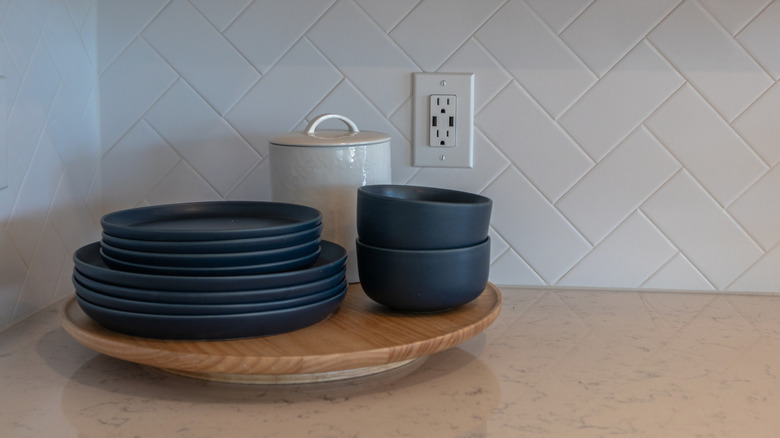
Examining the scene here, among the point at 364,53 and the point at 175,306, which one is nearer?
the point at 175,306

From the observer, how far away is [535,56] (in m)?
1.26

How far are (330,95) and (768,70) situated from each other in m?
0.69

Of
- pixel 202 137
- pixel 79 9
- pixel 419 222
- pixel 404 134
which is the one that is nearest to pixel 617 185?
pixel 404 134

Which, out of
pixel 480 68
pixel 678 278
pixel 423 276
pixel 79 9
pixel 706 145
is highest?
pixel 79 9

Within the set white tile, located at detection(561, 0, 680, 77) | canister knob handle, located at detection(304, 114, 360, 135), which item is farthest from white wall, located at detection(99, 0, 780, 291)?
canister knob handle, located at detection(304, 114, 360, 135)

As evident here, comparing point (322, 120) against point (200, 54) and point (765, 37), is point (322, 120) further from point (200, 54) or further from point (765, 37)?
point (765, 37)

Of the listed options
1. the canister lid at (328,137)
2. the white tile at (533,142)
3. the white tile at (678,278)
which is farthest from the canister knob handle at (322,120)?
the white tile at (678,278)

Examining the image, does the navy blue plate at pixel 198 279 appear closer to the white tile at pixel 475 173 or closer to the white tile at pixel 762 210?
the white tile at pixel 475 173

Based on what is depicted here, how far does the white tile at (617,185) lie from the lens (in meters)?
1.27

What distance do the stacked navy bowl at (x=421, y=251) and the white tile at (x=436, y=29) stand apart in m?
0.35

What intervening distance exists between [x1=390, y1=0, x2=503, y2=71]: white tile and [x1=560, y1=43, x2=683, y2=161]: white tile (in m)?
0.21

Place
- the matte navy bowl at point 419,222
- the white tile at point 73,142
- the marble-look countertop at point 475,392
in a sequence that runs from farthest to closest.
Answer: the white tile at point 73,142 < the matte navy bowl at point 419,222 < the marble-look countertop at point 475,392

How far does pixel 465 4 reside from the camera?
1260 millimetres

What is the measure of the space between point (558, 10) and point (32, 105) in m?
0.80
